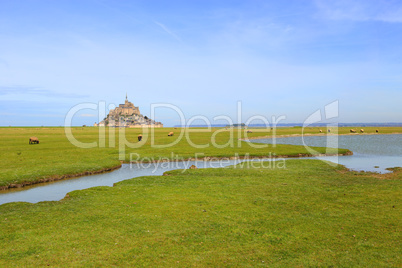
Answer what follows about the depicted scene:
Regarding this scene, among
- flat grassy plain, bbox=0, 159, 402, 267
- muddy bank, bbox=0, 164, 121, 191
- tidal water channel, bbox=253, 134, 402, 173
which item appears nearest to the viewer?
flat grassy plain, bbox=0, 159, 402, 267

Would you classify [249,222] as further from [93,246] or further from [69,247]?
[69,247]

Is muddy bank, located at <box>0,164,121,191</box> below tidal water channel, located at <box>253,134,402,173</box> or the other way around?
below

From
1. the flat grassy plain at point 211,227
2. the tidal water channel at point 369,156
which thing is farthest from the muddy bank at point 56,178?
the tidal water channel at point 369,156

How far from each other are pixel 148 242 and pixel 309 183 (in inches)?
765

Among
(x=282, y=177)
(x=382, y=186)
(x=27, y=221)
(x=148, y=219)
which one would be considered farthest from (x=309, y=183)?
(x=27, y=221)

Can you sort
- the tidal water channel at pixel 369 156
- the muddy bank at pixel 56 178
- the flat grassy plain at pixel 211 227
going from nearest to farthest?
the flat grassy plain at pixel 211 227 < the muddy bank at pixel 56 178 < the tidal water channel at pixel 369 156

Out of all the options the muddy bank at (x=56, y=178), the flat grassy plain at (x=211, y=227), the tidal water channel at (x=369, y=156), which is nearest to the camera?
the flat grassy plain at (x=211, y=227)

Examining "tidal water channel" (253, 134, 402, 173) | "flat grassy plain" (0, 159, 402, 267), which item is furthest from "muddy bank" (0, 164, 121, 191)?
"tidal water channel" (253, 134, 402, 173)

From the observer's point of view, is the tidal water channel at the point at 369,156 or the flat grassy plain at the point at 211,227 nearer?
the flat grassy plain at the point at 211,227

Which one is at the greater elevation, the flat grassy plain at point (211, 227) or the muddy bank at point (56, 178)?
the flat grassy plain at point (211, 227)

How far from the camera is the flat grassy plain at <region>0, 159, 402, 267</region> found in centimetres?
1246

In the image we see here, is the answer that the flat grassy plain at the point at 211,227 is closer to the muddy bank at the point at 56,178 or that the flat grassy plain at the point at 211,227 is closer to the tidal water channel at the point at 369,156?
the muddy bank at the point at 56,178

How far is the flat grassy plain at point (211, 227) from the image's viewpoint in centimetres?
1246

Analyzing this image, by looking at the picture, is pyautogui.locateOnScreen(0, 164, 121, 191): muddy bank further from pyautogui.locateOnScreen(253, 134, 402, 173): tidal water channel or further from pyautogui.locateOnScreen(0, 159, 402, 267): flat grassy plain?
pyautogui.locateOnScreen(253, 134, 402, 173): tidal water channel
